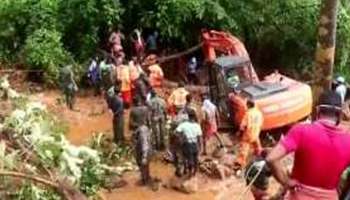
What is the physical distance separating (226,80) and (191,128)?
285 cm

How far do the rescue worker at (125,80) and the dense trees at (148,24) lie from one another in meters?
2.46

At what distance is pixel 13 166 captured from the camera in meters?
6.91

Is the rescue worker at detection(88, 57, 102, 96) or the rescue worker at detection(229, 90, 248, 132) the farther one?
the rescue worker at detection(88, 57, 102, 96)

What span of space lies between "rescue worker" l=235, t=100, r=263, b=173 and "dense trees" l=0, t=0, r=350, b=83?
5276mm

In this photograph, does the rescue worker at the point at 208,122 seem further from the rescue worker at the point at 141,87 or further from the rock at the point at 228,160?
the rescue worker at the point at 141,87

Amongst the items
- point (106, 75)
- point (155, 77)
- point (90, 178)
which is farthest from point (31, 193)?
point (106, 75)

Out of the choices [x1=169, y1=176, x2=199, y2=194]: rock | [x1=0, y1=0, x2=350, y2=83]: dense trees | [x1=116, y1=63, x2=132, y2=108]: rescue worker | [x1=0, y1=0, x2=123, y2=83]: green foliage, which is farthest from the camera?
[x1=0, y1=0, x2=350, y2=83]: dense trees

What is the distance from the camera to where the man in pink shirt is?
16.0 ft

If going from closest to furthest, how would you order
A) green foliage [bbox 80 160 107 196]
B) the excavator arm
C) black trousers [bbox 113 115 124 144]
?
1. green foliage [bbox 80 160 107 196]
2. black trousers [bbox 113 115 124 144]
3. the excavator arm

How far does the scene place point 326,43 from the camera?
11430mm

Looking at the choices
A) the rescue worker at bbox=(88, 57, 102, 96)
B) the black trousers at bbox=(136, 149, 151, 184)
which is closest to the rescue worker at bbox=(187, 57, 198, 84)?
the rescue worker at bbox=(88, 57, 102, 96)

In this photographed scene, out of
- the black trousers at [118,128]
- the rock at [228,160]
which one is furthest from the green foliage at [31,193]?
the black trousers at [118,128]

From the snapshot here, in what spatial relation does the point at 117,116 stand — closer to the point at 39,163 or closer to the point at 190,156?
the point at 190,156

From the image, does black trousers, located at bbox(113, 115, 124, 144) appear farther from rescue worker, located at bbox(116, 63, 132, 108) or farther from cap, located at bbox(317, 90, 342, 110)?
cap, located at bbox(317, 90, 342, 110)
